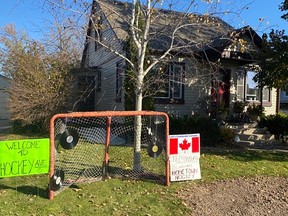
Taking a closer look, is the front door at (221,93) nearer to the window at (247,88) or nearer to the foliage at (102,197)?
the window at (247,88)

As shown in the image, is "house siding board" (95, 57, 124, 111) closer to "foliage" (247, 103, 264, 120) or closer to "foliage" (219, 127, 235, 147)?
"foliage" (219, 127, 235, 147)

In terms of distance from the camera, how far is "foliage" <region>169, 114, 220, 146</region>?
11.9m

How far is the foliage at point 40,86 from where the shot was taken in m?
13.3

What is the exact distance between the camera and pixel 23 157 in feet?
18.5

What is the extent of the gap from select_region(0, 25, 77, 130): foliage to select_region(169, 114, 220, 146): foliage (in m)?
5.21

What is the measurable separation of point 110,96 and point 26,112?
5048mm

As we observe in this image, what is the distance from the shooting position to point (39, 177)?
7004 mm

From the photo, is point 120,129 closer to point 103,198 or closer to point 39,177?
point 39,177

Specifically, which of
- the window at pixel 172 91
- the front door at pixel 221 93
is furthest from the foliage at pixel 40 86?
the front door at pixel 221 93

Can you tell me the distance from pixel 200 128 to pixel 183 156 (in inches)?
209

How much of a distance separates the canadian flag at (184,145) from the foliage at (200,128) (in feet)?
16.7

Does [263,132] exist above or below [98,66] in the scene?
below

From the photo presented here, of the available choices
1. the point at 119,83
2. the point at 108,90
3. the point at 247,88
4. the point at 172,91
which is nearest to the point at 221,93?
the point at 247,88

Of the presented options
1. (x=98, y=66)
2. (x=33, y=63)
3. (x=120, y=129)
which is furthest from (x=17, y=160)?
(x=98, y=66)
